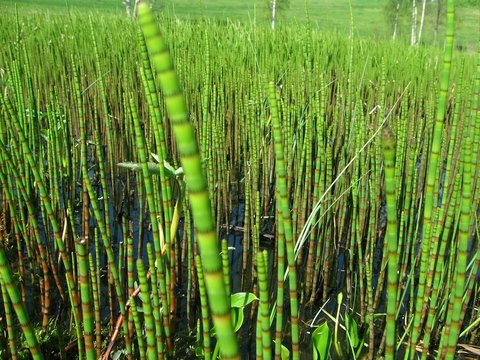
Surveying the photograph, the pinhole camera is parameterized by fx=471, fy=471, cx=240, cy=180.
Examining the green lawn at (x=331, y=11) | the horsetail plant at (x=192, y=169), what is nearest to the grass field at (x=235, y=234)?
the horsetail plant at (x=192, y=169)

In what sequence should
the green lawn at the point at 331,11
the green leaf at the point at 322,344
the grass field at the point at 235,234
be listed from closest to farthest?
the grass field at the point at 235,234 → the green leaf at the point at 322,344 → the green lawn at the point at 331,11

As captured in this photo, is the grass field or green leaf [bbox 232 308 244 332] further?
green leaf [bbox 232 308 244 332]

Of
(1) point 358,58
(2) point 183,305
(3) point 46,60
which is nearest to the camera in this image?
(2) point 183,305

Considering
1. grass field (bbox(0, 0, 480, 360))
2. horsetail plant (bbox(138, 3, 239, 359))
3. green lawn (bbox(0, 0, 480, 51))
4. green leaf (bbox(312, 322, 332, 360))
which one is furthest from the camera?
green lawn (bbox(0, 0, 480, 51))

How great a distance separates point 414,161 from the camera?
1.16 meters

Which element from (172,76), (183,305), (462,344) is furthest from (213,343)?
(172,76)

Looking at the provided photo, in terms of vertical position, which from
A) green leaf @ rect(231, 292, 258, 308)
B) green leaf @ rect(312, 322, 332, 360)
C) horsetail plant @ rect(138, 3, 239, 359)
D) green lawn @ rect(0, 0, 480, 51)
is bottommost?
green leaf @ rect(312, 322, 332, 360)

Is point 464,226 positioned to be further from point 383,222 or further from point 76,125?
point 76,125

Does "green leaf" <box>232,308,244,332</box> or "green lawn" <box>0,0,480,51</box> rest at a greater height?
"green lawn" <box>0,0,480,51</box>

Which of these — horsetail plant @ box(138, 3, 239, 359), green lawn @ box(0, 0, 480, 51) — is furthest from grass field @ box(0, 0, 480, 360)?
green lawn @ box(0, 0, 480, 51)

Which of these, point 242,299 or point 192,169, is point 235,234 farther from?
point 192,169

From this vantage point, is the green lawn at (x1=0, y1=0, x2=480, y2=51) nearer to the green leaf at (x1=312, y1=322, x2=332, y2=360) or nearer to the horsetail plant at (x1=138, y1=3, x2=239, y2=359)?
the green leaf at (x1=312, y1=322, x2=332, y2=360)

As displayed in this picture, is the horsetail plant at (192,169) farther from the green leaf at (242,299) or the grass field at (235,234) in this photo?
the green leaf at (242,299)

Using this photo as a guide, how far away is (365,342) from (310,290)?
0.24 metres
